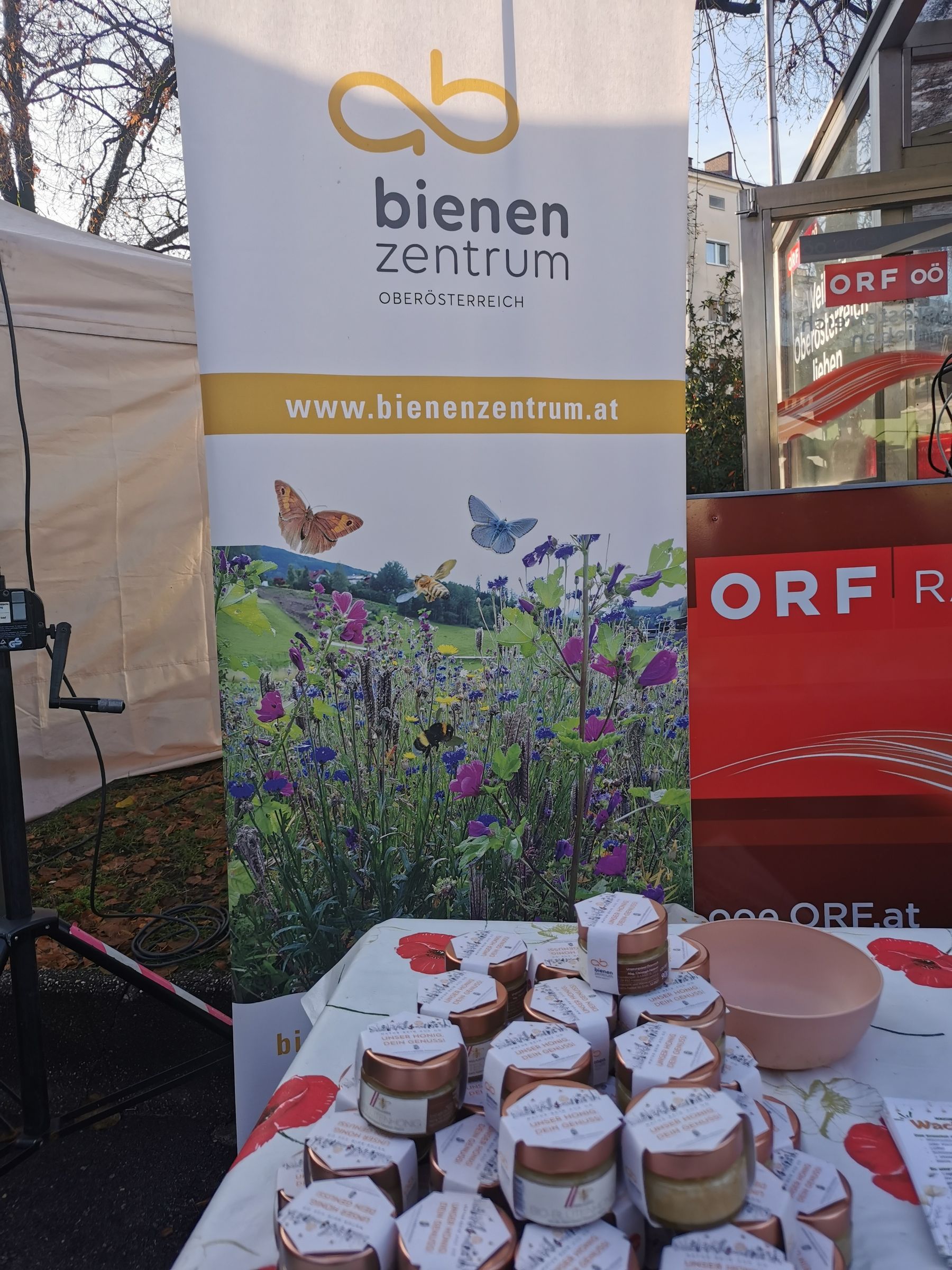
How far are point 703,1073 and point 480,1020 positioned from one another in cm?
21

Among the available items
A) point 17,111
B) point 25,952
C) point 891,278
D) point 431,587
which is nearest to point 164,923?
point 25,952

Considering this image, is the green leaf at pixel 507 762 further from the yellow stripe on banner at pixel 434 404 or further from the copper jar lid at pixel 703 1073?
the copper jar lid at pixel 703 1073

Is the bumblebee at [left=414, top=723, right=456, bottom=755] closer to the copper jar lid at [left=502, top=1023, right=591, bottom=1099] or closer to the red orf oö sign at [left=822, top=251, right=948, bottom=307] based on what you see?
the copper jar lid at [left=502, top=1023, right=591, bottom=1099]

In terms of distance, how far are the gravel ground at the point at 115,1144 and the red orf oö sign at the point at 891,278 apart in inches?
126

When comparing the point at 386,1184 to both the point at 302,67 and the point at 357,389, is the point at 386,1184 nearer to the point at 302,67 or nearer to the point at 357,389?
the point at 357,389

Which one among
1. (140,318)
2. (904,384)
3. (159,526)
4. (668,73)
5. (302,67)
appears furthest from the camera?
(159,526)

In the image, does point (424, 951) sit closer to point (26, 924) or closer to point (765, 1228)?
point (765, 1228)

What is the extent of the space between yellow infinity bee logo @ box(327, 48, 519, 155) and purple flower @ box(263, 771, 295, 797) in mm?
1124

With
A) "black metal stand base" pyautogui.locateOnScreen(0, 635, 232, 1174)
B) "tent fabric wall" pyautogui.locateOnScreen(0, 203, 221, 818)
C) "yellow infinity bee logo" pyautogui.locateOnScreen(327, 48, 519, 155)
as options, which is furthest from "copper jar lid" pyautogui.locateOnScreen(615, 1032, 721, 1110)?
"tent fabric wall" pyautogui.locateOnScreen(0, 203, 221, 818)

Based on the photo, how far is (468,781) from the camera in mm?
1666

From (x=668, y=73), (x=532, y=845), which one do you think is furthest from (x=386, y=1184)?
(x=668, y=73)

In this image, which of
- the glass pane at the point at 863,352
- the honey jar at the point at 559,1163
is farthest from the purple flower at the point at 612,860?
Answer: the glass pane at the point at 863,352

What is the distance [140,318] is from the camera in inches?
138

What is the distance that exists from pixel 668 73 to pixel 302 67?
A: 66 cm
